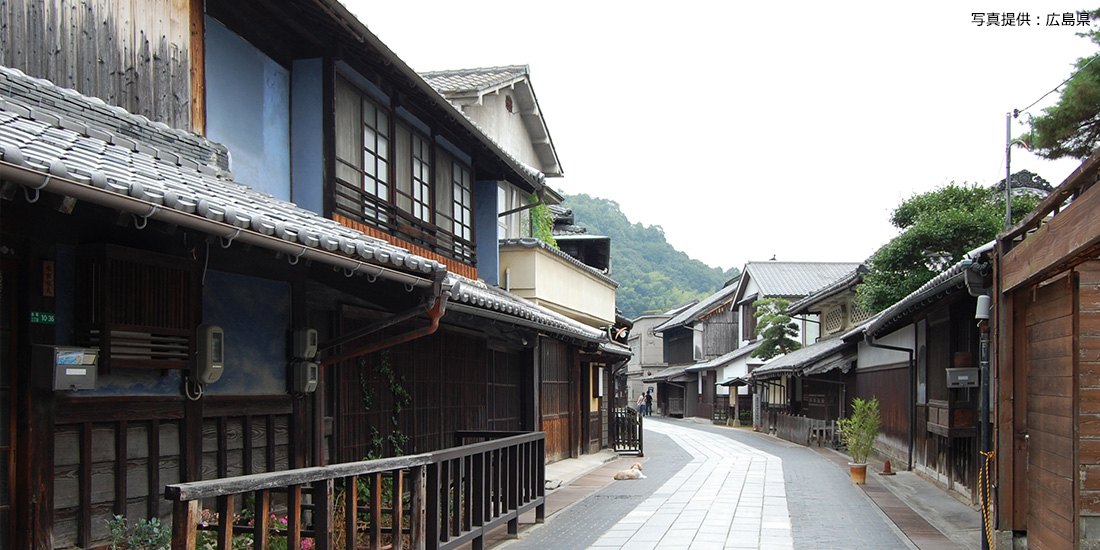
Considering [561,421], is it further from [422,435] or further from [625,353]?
[422,435]

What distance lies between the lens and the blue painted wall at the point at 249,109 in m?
8.49

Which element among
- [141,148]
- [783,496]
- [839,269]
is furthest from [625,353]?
[839,269]

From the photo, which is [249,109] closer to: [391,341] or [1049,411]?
[391,341]

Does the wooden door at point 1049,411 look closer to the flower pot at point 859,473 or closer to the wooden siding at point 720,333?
the flower pot at point 859,473

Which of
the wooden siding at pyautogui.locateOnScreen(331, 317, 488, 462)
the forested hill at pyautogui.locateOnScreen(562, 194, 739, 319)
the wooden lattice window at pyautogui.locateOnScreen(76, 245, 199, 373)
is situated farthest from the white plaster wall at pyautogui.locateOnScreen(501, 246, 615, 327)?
the forested hill at pyautogui.locateOnScreen(562, 194, 739, 319)

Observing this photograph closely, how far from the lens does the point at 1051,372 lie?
7797mm

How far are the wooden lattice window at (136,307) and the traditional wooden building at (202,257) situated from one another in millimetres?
17

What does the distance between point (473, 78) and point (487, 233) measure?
5.69 m

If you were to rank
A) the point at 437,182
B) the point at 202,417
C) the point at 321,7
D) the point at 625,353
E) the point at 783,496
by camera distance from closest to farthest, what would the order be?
the point at 202,417 < the point at 321,7 < the point at 437,182 < the point at 783,496 < the point at 625,353

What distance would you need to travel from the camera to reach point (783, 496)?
1552cm

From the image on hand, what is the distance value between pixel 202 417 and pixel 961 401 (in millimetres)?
12133

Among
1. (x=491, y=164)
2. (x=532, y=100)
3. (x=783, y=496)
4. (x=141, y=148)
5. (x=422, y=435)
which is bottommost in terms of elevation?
(x=783, y=496)

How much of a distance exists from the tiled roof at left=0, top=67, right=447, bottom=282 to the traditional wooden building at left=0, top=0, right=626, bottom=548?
0.02 meters

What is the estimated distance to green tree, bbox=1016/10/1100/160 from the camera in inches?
562
